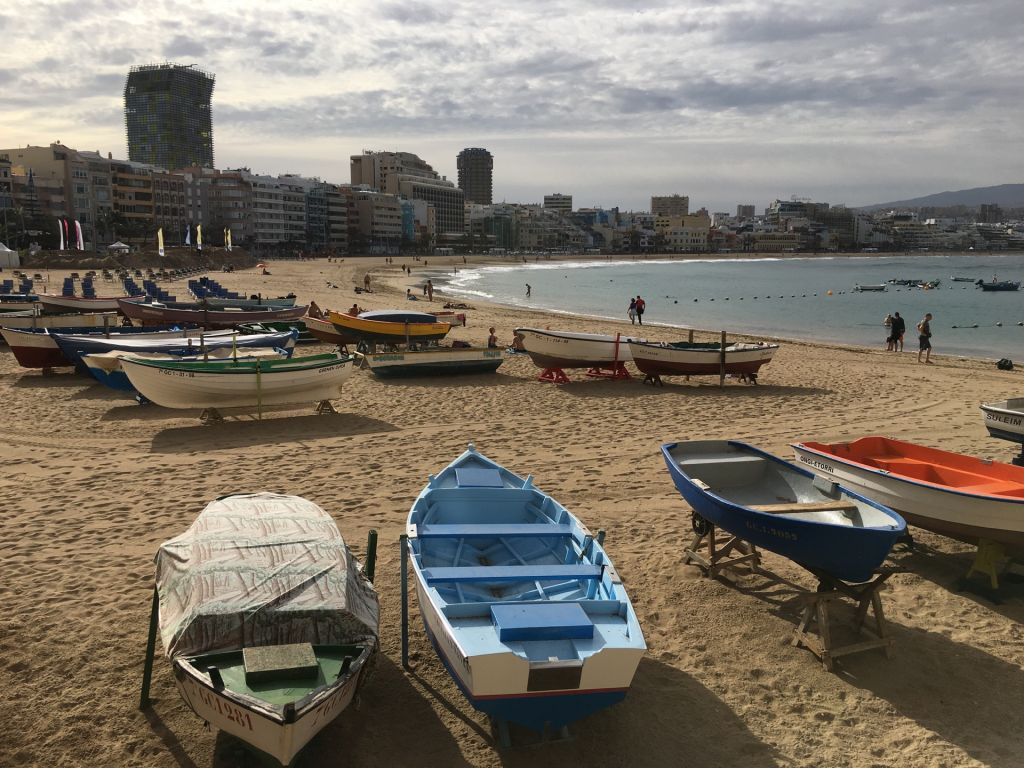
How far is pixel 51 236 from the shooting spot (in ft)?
318

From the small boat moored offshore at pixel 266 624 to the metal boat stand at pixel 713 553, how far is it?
3.64 m

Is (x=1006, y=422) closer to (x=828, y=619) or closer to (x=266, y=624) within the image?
(x=828, y=619)

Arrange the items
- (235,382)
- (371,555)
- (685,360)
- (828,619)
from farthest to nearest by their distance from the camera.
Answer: (685,360), (235,382), (828,619), (371,555)

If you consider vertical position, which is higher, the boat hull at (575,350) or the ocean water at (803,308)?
the boat hull at (575,350)

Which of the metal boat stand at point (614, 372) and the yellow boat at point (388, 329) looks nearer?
the metal boat stand at point (614, 372)

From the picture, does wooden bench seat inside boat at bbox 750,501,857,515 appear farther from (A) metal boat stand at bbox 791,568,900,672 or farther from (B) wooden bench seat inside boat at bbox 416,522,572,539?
(B) wooden bench seat inside boat at bbox 416,522,572,539

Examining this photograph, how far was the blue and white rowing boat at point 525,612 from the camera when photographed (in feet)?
16.6

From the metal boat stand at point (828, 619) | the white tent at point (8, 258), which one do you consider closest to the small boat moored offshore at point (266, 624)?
the metal boat stand at point (828, 619)

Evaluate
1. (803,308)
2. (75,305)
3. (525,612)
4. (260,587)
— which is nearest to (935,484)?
(525,612)

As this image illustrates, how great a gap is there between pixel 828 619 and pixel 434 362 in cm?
1433

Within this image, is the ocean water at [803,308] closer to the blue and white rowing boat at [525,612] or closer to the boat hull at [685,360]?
the boat hull at [685,360]

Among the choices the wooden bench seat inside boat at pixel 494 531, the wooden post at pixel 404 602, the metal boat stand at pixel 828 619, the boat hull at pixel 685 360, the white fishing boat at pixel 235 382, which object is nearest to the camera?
the wooden post at pixel 404 602

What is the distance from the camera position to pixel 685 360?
62.7ft

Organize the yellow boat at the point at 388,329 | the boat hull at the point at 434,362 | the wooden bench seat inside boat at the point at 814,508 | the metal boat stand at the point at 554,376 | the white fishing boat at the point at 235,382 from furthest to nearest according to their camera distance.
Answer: the yellow boat at the point at 388,329 → the boat hull at the point at 434,362 → the metal boat stand at the point at 554,376 → the white fishing boat at the point at 235,382 → the wooden bench seat inside boat at the point at 814,508
